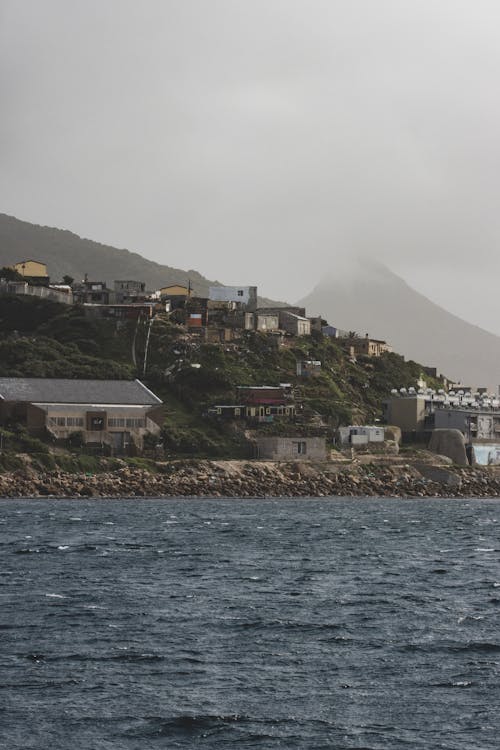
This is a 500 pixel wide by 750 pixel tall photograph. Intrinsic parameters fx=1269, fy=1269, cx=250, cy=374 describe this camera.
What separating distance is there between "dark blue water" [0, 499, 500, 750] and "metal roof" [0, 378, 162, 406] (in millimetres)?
67950

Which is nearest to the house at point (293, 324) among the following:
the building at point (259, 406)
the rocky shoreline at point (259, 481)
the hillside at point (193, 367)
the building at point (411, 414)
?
the hillside at point (193, 367)

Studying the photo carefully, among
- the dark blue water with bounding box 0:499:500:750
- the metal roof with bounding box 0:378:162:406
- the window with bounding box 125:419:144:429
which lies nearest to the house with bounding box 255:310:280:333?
the metal roof with bounding box 0:378:162:406

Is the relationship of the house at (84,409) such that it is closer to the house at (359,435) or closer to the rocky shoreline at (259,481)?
the rocky shoreline at (259,481)

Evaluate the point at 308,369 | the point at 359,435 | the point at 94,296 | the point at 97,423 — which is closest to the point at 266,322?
the point at 308,369

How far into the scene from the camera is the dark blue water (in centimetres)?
2791

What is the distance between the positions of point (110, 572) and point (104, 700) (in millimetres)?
23351

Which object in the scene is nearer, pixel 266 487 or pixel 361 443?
pixel 266 487

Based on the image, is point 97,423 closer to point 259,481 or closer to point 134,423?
point 134,423

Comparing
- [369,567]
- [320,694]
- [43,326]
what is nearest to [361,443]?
[43,326]

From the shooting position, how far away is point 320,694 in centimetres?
3091

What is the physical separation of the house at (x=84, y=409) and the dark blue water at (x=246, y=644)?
214 ft

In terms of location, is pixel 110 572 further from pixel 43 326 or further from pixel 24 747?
A: pixel 43 326

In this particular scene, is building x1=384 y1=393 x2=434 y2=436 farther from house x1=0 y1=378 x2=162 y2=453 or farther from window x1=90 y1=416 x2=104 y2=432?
window x1=90 y1=416 x2=104 y2=432

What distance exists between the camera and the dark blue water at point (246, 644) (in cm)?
2791
